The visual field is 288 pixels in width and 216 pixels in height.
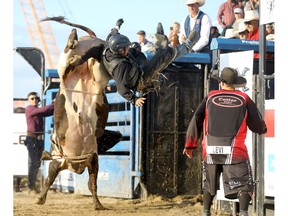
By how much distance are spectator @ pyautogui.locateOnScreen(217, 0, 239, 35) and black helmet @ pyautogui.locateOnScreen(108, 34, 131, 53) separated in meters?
3.75

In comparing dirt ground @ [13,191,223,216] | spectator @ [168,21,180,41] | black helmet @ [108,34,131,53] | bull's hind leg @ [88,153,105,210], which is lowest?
dirt ground @ [13,191,223,216]

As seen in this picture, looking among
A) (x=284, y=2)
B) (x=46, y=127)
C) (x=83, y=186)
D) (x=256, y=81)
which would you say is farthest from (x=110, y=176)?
(x=284, y=2)

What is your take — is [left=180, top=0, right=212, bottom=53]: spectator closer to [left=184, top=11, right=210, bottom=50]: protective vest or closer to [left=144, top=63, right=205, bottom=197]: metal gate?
[left=184, top=11, right=210, bottom=50]: protective vest

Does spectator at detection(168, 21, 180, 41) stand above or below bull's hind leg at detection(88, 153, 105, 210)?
above

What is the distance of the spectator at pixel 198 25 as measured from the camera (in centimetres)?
1131

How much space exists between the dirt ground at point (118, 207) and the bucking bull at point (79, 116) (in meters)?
0.28

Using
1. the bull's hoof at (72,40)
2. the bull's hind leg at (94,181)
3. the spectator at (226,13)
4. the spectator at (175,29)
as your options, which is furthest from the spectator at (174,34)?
the bull's hoof at (72,40)

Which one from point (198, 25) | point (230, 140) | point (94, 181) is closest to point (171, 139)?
point (94, 181)

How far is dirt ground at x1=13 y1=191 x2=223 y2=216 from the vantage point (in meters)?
9.77

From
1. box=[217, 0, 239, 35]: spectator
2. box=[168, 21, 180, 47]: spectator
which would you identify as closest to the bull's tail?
box=[168, 21, 180, 47]: spectator

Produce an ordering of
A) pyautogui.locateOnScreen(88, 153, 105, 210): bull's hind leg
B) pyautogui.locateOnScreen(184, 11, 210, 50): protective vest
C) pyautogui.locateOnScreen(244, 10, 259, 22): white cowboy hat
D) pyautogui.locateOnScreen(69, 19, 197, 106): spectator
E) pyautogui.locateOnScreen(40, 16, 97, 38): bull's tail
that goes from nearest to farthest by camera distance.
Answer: pyautogui.locateOnScreen(69, 19, 197, 106): spectator
pyautogui.locateOnScreen(40, 16, 97, 38): bull's tail
pyautogui.locateOnScreen(88, 153, 105, 210): bull's hind leg
pyautogui.locateOnScreen(244, 10, 259, 22): white cowboy hat
pyautogui.locateOnScreen(184, 11, 210, 50): protective vest

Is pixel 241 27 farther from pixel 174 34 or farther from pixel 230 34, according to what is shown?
pixel 174 34

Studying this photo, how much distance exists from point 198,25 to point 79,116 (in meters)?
2.56

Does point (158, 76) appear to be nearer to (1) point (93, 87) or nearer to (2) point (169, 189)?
(1) point (93, 87)
